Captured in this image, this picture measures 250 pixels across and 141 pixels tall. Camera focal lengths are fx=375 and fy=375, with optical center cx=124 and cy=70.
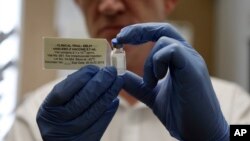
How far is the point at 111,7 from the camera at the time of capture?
108 cm

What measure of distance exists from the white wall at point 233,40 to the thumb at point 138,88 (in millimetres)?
1311

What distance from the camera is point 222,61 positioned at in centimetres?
244

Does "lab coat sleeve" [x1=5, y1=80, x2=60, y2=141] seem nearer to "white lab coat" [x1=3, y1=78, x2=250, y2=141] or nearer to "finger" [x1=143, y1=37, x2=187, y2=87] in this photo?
"white lab coat" [x1=3, y1=78, x2=250, y2=141]

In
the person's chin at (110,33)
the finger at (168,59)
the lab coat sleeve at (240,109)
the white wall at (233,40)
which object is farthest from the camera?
the white wall at (233,40)

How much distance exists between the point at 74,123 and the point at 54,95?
72 millimetres

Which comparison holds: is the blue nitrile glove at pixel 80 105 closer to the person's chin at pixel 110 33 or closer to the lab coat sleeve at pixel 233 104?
the person's chin at pixel 110 33

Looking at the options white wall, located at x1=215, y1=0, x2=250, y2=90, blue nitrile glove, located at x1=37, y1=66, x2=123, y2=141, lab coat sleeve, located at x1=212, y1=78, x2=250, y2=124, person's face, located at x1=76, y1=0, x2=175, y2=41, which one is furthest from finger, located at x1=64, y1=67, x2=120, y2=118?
white wall, located at x1=215, y1=0, x2=250, y2=90

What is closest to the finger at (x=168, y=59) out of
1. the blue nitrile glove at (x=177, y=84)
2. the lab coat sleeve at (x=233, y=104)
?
the blue nitrile glove at (x=177, y=84)

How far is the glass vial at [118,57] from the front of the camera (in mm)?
715

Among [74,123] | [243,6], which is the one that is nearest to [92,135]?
[74,123]

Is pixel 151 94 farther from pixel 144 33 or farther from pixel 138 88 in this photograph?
pixel 144 33

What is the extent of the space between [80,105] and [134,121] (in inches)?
17.0

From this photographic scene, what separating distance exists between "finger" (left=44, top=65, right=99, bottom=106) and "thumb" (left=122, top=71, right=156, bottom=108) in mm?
87

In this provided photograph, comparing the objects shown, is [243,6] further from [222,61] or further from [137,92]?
[137,92]
